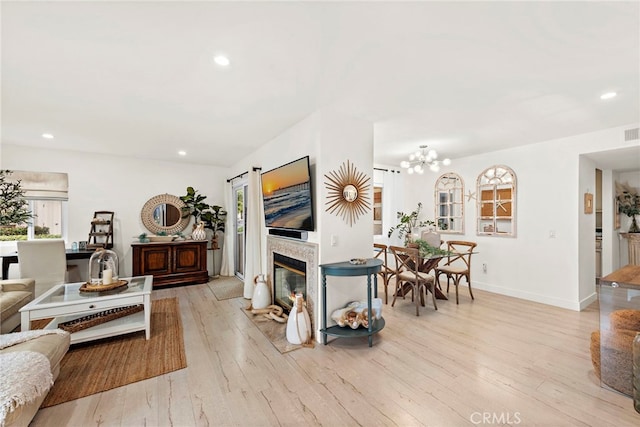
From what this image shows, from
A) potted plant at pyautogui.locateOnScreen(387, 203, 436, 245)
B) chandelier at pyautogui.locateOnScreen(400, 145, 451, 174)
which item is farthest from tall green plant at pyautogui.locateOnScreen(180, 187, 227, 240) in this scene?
chandelier at pyautogui.locateOnScreen(400, 145, 451, 174)

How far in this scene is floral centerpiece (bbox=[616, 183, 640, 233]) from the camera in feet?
16.2

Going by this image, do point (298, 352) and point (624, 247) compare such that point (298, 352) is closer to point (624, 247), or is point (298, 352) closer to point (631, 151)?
point (631, 151)

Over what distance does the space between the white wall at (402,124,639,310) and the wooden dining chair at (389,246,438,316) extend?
158 centimetres

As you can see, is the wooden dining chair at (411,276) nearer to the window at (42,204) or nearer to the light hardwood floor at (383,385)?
the light hardwood floor at (383,385)

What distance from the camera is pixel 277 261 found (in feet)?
12.9

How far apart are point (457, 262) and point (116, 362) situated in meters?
5.34

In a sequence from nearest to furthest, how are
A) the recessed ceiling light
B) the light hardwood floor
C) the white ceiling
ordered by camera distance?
the white ceiling
the light hardwood floor
the recessed ceiling light

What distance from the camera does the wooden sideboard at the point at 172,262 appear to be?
492cm

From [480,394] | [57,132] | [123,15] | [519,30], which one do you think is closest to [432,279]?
[480,394]

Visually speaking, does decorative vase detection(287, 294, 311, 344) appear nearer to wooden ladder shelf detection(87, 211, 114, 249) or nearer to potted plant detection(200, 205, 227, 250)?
potted plant detection(200, 205, 227, 250)

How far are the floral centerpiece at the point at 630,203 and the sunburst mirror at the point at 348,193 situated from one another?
5.25 m

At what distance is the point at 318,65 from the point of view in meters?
2.04

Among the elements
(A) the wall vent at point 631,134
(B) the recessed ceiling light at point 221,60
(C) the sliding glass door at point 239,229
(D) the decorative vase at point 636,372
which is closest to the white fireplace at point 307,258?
(B) the recessed ceiling light at point 221,60

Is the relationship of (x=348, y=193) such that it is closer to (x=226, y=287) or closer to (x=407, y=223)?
(x=407, y=223)
